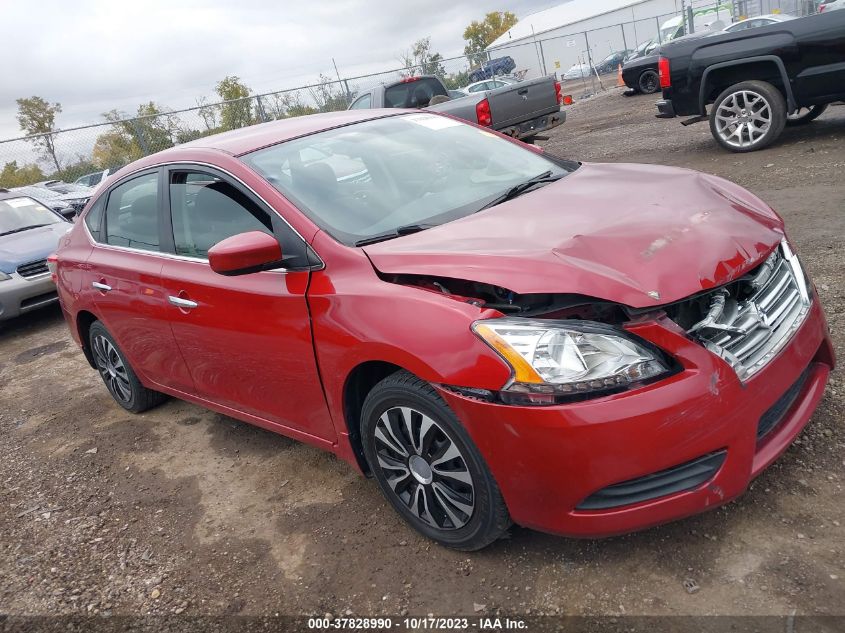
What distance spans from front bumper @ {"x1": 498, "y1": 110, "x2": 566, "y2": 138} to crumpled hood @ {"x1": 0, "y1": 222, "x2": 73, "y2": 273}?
6.49m

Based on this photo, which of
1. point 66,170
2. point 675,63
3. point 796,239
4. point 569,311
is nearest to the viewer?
point 569,311

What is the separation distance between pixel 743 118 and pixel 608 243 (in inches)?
288

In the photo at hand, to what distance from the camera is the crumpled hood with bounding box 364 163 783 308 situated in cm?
225

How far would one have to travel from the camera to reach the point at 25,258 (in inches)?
309

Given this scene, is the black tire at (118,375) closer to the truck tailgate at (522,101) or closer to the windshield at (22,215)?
the windshield at (22,215)

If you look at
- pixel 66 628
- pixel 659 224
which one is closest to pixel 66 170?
pixel 66 628

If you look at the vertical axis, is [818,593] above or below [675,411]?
below

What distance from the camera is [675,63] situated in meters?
8.64

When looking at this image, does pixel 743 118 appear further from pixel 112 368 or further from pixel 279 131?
pixel 112 368

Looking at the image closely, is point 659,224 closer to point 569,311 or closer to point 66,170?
point 569,311

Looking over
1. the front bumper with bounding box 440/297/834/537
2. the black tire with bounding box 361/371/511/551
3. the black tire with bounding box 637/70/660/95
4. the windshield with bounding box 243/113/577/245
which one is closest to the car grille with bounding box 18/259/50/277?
the windshield with bounding box 243/113/577/245

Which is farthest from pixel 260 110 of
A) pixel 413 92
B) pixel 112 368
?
pixel 112 368

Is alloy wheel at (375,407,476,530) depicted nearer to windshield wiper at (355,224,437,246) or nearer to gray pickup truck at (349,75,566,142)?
windshield wiper at (355,224,437,246)

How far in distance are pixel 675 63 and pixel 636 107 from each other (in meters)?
8.78
